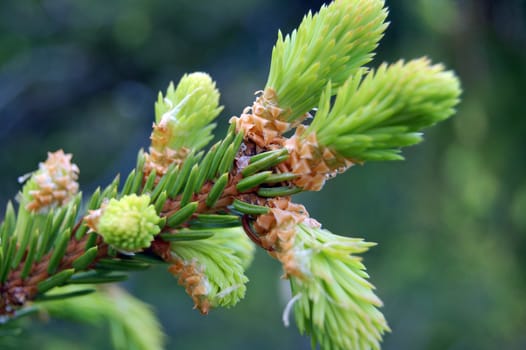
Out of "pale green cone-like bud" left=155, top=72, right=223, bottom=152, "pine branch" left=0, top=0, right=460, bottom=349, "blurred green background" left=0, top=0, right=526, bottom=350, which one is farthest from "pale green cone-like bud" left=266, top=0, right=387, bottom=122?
"blurred green background" left=0, top=0, right=526, bottom=350

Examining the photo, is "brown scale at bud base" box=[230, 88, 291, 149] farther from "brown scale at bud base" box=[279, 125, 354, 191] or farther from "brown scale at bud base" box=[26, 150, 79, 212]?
"brown scale at bud base" box=[26, 150, 79, 212]

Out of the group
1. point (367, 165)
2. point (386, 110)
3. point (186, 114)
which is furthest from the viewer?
point (367, 165)

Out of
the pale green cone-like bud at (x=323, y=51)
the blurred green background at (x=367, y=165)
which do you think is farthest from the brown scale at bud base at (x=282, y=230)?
the blurred green background at (x=367, y=165)

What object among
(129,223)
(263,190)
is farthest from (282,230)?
(129,223)

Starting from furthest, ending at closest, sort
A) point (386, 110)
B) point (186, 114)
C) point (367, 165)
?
point (367, 165)
point (186, 114)
point (386, 110)

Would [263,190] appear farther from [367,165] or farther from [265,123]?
[367,165]

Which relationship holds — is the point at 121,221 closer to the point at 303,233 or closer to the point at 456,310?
the point at 303,233
